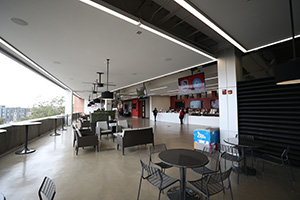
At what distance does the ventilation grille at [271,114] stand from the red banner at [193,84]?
4.06ft

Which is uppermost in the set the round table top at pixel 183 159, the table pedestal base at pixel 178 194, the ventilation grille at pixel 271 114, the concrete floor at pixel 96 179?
the ventilation grille at pixel 271 114

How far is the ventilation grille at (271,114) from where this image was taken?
3338 millimetres

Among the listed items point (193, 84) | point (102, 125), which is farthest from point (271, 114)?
point (102, 125)

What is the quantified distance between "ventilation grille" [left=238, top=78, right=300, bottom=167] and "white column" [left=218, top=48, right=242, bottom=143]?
6.6 inches

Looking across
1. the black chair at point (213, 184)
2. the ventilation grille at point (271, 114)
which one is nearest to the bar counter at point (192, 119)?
the ventilation grille at point (271, 114)

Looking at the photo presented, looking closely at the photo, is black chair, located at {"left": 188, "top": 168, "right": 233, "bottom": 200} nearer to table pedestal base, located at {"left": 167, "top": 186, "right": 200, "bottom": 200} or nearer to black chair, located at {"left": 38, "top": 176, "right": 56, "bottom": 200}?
table pedestal base, located at {"left": 167, "top": 186, "right": 200, "bottom": 200}

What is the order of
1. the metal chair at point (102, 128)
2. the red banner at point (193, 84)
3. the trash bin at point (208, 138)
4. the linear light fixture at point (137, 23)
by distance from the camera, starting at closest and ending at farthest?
the linear light fixture at point (137, 23)
the trash bin at point (208, 138)
the red banner at point (193, 84)
the metal chair at point (102, 128)

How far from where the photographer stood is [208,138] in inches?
176

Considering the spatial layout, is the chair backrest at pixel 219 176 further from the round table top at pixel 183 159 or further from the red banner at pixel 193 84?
the red banner at pixel 193 84

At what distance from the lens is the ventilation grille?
131 inches

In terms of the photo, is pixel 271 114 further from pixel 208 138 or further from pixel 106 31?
pixel 106 31

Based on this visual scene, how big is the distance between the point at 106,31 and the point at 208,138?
14.7ft

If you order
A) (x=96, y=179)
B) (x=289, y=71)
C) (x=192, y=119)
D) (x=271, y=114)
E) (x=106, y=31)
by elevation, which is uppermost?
(x=106, y=31)

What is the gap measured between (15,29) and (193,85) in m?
5.42
